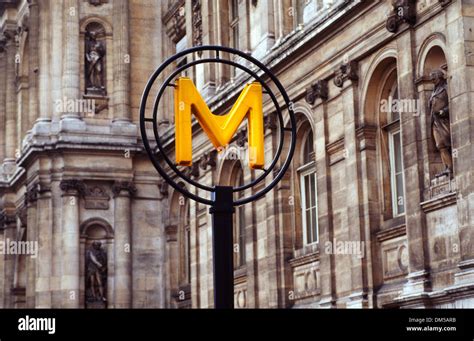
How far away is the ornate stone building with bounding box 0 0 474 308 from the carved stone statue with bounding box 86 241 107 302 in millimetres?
70

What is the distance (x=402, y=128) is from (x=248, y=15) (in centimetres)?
1057

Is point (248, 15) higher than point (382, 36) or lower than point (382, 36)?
higher

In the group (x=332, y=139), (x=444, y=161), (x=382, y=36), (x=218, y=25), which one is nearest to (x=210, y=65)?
(x=218, y=25)

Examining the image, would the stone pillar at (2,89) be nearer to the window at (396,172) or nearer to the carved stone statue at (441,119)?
the window at (396,172)

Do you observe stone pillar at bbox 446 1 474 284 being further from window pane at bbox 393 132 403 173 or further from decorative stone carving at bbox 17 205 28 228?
decorative stone carving at bbox 17 205 28 228

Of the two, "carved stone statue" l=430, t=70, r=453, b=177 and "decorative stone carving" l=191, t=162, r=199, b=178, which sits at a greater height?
"decorative stone carving" l=191, t=162, r=199, b=178

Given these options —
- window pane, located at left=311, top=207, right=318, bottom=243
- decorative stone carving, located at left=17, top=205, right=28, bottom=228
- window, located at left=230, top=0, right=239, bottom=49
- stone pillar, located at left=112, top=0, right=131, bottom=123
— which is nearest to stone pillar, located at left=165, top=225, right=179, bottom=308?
stone pillar, located at left=112, top=0, right=131, bottom=123

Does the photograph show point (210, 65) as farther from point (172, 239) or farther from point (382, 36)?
point (382, 36)

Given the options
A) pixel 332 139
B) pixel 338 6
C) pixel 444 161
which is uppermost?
pixel 338 6

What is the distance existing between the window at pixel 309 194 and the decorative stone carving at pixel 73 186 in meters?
12.3

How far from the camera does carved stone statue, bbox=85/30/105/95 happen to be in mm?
40281

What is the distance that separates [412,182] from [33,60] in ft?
80.6

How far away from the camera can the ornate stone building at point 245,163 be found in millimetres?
21078

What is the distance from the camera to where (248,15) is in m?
31.8
